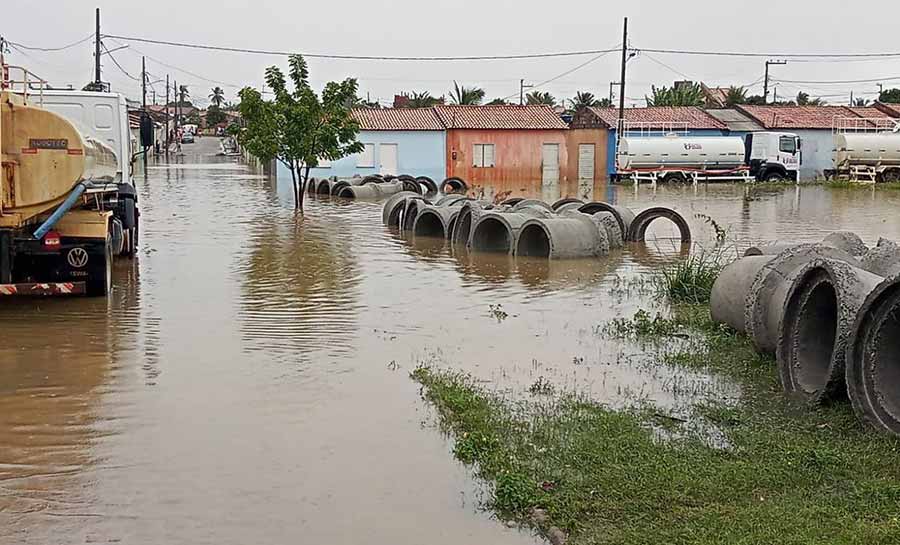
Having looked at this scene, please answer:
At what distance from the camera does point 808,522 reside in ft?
16.7

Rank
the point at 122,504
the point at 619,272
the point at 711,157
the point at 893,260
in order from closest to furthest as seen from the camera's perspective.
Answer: the point at 122,504, the point at 893,260, the point at 619,272, the point at 711,157

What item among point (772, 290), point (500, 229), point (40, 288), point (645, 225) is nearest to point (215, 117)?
point (645, 225)

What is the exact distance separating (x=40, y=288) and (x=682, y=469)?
8.02 metres

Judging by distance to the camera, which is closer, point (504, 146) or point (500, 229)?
point (500, 229)

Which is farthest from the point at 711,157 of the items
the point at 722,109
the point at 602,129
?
the point at 722,109

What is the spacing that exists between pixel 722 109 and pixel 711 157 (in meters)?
12.2

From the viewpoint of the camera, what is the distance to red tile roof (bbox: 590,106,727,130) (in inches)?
2135

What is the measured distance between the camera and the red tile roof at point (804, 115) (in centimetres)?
5550

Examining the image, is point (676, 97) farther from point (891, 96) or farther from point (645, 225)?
point (645, 225)

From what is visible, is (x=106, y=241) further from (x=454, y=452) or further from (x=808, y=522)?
(x=808, y=522)

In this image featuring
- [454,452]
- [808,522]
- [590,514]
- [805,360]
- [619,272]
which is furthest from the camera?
[619,272]

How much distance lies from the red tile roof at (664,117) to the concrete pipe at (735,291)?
43251mm

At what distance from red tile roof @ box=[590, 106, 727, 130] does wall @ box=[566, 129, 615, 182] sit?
81 centimetres

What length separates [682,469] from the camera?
19.8ft
